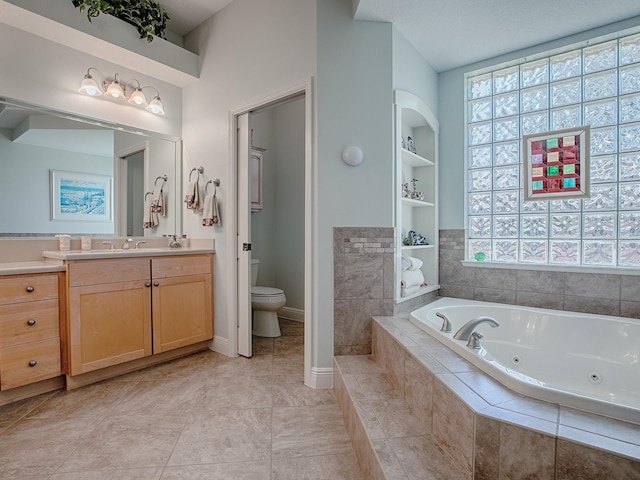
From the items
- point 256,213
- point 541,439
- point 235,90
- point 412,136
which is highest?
point 235,90

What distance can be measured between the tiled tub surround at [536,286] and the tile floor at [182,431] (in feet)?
4.91

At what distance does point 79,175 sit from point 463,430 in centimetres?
295

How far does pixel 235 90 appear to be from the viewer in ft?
8.55

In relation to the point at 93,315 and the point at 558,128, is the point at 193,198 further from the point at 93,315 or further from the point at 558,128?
the point at 558,128

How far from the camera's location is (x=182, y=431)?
1652mm

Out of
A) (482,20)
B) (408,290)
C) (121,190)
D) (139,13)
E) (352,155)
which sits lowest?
(408,290)

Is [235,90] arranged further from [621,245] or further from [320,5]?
[621,245]

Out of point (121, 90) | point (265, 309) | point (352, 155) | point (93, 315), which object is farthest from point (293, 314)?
point (121, 90)

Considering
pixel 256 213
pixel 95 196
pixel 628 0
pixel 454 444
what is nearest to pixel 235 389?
pixel 454 444

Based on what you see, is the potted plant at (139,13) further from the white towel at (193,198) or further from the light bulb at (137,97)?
the white towel at (193,198)

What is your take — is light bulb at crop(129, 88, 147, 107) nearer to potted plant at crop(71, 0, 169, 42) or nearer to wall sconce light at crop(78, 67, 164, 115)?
wall sconce light at crop(78, 67, 164, 115)

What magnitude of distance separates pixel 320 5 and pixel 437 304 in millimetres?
2211

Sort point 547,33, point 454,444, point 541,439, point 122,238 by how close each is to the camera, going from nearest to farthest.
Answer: point 541,439 < point 454,444 < point 547,33 < point 122,238

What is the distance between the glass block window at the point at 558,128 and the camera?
2205 millimetres
